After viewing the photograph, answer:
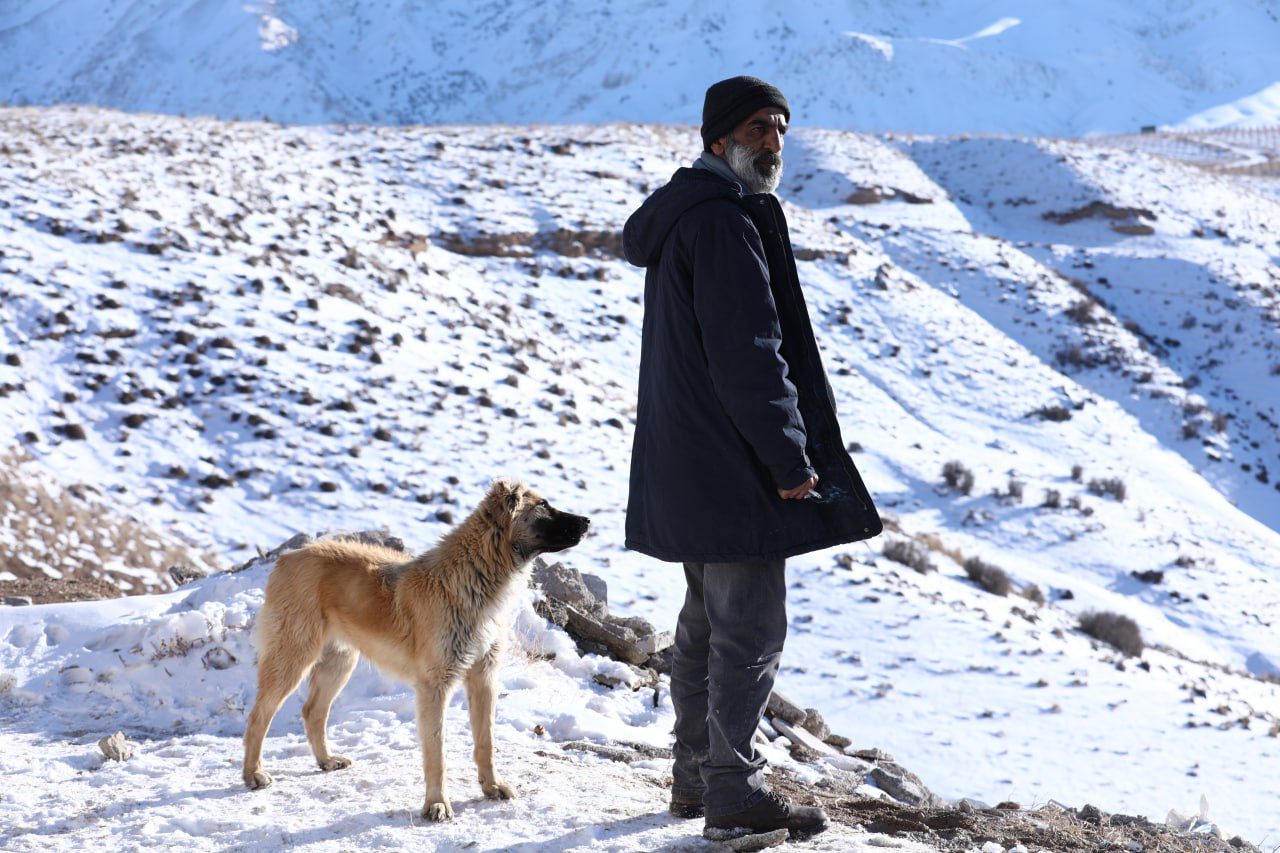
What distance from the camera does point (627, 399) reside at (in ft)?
60.3

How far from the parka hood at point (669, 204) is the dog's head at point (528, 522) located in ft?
3.92

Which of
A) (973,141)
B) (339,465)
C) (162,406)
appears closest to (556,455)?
(339,465)

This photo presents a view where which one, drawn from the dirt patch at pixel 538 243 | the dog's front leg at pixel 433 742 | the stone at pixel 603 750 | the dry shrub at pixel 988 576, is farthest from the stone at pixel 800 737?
the dirt patch at pixel 538 243

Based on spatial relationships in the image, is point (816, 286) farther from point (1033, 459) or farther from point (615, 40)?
point (615, 40)

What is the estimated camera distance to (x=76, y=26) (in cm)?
8850

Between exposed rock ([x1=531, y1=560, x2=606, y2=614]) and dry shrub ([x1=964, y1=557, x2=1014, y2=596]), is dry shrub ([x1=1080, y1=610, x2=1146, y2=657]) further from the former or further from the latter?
exposed rock ([x1=531, y1=560, x2=606, y2=614])

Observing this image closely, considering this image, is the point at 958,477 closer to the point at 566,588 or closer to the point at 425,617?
the point at 566,588

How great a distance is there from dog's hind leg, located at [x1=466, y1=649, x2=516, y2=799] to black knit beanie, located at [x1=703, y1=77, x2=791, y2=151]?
2.39 m

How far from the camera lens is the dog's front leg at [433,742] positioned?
3943 mm

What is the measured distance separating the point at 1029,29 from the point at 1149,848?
304ft

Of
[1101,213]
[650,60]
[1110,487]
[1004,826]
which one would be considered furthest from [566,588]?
[650,60]

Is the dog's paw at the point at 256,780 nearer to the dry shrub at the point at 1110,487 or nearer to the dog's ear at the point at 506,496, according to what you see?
the dog's ear at the point at 506,496

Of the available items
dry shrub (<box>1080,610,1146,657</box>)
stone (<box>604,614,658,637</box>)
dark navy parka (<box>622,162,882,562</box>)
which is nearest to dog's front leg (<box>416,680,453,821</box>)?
dark navy parka (<box>622,162,882,562</box>)

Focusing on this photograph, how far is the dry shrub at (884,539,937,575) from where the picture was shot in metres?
13.6
